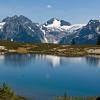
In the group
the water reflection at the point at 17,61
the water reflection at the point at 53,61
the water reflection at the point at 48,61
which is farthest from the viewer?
the water reflection at the point at 53,61

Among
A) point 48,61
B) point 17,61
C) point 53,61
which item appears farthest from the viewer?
point 48,61

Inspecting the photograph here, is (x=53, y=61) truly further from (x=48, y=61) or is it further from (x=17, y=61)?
(x=17, y=61)

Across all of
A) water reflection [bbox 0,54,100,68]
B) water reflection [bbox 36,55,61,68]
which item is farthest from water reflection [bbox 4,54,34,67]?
water reflection [bbox 36,55,61,68]

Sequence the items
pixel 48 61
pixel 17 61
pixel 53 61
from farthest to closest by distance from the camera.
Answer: pixel 48 61 < pixel 53 61 < pixel 17 61

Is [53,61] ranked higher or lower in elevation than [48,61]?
higher

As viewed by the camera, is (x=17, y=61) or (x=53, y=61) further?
(x=53, y=61)

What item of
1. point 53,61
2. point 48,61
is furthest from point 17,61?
point 53,61

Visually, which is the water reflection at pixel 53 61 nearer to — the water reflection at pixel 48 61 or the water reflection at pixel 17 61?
the water reflection at pixel 48 61

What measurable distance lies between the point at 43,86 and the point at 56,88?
3.97 metres

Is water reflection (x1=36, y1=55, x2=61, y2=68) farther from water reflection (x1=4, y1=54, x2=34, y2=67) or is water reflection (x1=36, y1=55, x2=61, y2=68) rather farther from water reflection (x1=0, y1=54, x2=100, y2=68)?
water reflection (x1=4, y1=54, x2=34, y2=67)

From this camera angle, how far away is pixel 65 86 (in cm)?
8350

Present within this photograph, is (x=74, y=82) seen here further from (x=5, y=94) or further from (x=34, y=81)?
(x=5, y=94)

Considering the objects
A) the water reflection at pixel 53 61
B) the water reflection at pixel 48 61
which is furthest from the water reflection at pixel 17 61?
the water reflection at pixel 53 61

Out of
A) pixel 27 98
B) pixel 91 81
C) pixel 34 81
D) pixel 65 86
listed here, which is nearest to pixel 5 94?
pixel 27 98
